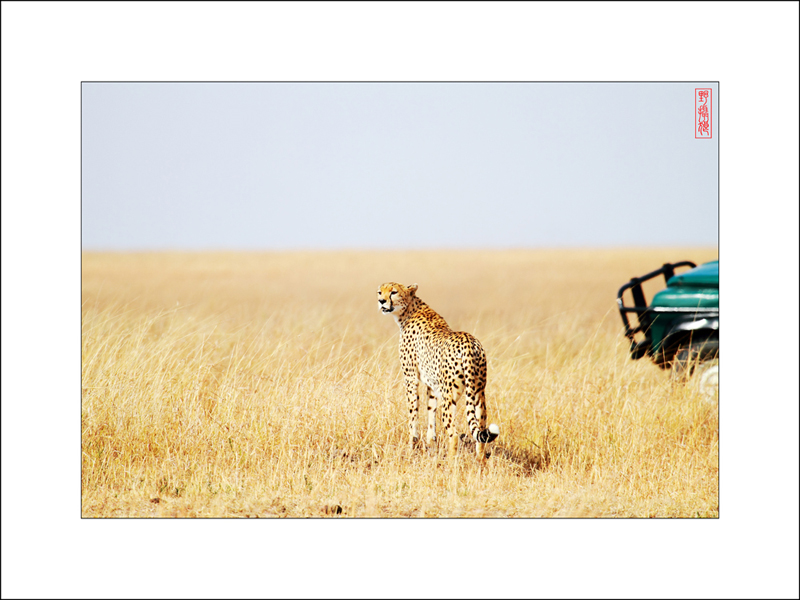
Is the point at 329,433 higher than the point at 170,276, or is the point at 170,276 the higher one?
the point at 170,276

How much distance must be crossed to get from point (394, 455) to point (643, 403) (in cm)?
199

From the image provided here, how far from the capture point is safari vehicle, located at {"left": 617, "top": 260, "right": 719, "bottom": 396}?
559 cm

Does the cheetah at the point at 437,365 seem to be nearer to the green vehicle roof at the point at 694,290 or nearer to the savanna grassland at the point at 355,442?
Answer: the savanna grassland at the point at 355,442

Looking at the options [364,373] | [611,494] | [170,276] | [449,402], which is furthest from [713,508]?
[170,276]

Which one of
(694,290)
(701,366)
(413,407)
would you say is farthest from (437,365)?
(694,290)

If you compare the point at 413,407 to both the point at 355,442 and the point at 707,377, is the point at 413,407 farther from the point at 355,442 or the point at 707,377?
the point at 707,377

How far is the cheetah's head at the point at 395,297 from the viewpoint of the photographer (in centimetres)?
468

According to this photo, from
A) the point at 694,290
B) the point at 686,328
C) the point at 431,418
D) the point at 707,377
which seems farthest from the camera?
the point at 694,290

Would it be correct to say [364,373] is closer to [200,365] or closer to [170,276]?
[200,365]

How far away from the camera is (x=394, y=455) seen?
4672mm

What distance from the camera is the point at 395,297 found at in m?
4.72

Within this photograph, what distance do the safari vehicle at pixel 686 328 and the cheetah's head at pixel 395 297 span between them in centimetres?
221

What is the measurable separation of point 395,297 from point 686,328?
2575mm

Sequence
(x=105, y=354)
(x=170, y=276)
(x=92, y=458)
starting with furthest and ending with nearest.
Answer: (x=170, y=276) → (x=105, y=354) → (x=92, y=458)
